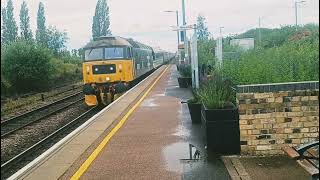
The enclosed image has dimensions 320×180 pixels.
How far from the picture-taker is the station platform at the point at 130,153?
274 inches

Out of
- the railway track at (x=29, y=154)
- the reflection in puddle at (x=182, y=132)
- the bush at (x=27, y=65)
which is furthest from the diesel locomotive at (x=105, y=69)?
the bush at (x=27, y=65)

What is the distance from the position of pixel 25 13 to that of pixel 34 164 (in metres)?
69.8

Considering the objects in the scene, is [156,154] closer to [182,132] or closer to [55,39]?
[182,132]

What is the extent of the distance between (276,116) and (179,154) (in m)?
1.80

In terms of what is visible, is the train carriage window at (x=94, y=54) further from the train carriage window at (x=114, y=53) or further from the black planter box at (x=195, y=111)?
the black planter box at (x=195, y=111)

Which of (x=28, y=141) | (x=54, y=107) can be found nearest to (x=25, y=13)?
(x=54, y=107)

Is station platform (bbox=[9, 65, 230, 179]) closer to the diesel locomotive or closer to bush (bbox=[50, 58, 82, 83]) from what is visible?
the diesel locomotive

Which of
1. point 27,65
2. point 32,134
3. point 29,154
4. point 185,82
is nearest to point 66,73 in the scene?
point 27,65

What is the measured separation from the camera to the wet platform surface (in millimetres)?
6883

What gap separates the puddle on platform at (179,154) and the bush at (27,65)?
28.2 m

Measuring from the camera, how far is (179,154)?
813cm

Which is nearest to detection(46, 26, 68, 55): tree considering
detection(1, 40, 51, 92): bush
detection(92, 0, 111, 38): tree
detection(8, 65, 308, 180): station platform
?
detection(92, 0, 111, 38): tree

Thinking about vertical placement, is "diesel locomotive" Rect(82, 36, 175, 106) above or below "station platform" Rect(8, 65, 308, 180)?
above

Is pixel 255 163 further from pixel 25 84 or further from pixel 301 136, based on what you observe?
pixel 25 84
